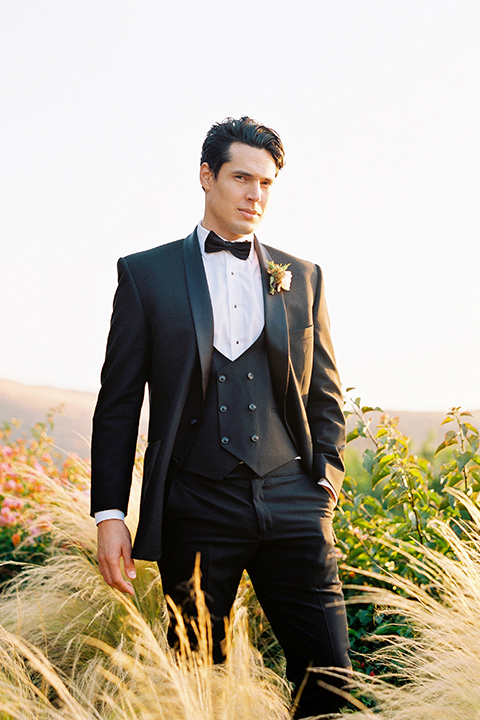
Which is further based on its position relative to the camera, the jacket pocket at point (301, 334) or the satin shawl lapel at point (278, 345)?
the jacket pocket at point (301, 334)

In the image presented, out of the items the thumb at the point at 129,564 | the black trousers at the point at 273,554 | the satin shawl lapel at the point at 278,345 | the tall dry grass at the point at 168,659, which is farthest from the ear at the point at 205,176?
the tall dry grass at the point at 168,659

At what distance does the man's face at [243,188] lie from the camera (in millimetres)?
2369

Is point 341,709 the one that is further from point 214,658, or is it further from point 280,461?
point 280,461

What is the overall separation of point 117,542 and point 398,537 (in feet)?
5.40

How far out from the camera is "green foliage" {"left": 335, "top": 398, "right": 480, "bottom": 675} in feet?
10.6

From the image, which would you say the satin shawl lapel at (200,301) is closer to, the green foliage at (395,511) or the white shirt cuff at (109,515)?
the white shirt cuff at (109,515)

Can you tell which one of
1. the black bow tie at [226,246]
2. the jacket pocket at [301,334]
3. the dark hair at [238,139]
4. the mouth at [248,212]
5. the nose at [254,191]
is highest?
the dark hair at [238,139]

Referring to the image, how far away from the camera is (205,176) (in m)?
2.51

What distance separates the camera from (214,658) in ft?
7.86

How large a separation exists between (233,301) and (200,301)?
13cm

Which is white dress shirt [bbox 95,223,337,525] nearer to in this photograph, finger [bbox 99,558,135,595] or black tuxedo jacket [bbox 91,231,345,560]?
black tuxedo jacket [bbox 91,231,345,560]

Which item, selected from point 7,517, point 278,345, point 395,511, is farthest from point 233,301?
point 7,517

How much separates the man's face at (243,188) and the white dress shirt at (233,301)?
13 centimetres

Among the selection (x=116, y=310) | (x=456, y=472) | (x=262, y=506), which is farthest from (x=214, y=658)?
(x=456, y=472)
